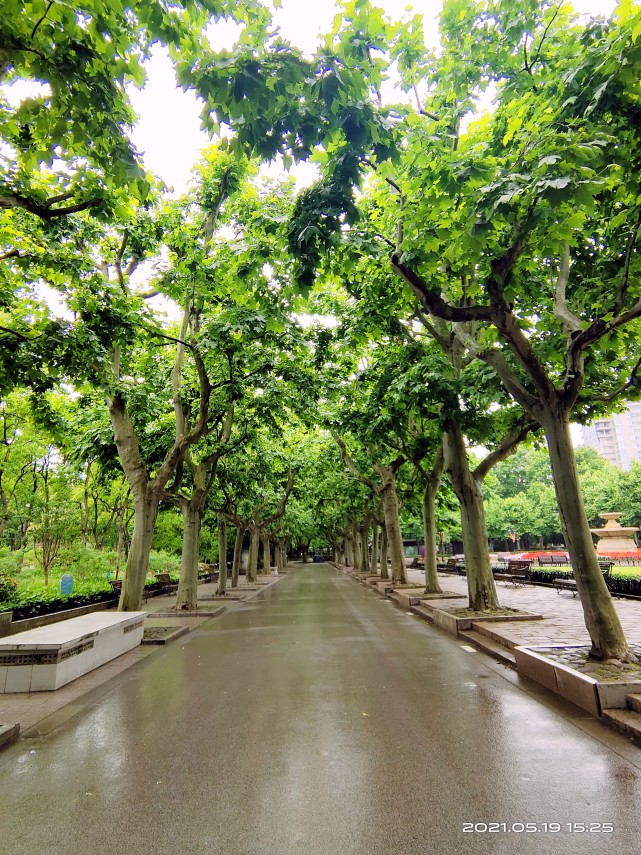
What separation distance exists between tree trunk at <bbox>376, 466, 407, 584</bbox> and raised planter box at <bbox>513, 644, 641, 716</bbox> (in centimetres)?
1310

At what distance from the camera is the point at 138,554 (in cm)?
1132

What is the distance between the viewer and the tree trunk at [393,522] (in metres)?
20.1

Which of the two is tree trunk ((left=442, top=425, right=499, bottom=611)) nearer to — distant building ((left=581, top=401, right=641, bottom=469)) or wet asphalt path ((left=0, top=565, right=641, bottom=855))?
wet asphalt path ((left=0, top=565, right=641, bottom=855))

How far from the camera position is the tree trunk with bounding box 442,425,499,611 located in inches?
432

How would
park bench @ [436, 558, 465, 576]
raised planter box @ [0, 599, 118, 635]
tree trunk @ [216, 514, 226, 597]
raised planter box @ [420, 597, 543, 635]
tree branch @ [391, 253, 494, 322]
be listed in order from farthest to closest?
park bench @ [436, 558, 465, 576] < tree trunk @ [216, 514, 226, 597] < raised planter box @ [0, 599, 118, 635] < raised planter box @ [420, 597, 543, 635] < tree branch @ [391, 253, 494, 322]

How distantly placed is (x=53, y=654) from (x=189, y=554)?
822 cm

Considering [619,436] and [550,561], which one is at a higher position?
[619,436]

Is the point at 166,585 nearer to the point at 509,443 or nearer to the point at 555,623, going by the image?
the point at 509,443

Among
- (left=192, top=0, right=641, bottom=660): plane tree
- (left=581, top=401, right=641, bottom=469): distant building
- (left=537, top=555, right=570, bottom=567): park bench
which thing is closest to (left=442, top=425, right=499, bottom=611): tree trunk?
(left=192, top=0, right=641, bottom=660): plane tree

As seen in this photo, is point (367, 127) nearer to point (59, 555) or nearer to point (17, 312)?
point (17, 312)

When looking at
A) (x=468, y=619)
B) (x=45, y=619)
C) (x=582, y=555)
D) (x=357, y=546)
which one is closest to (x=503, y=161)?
(x=582, y=555)

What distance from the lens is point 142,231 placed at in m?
10.5

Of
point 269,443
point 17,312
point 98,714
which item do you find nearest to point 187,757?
point 98,714

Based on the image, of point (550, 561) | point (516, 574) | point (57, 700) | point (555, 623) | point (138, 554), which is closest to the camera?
point (57, 700)
